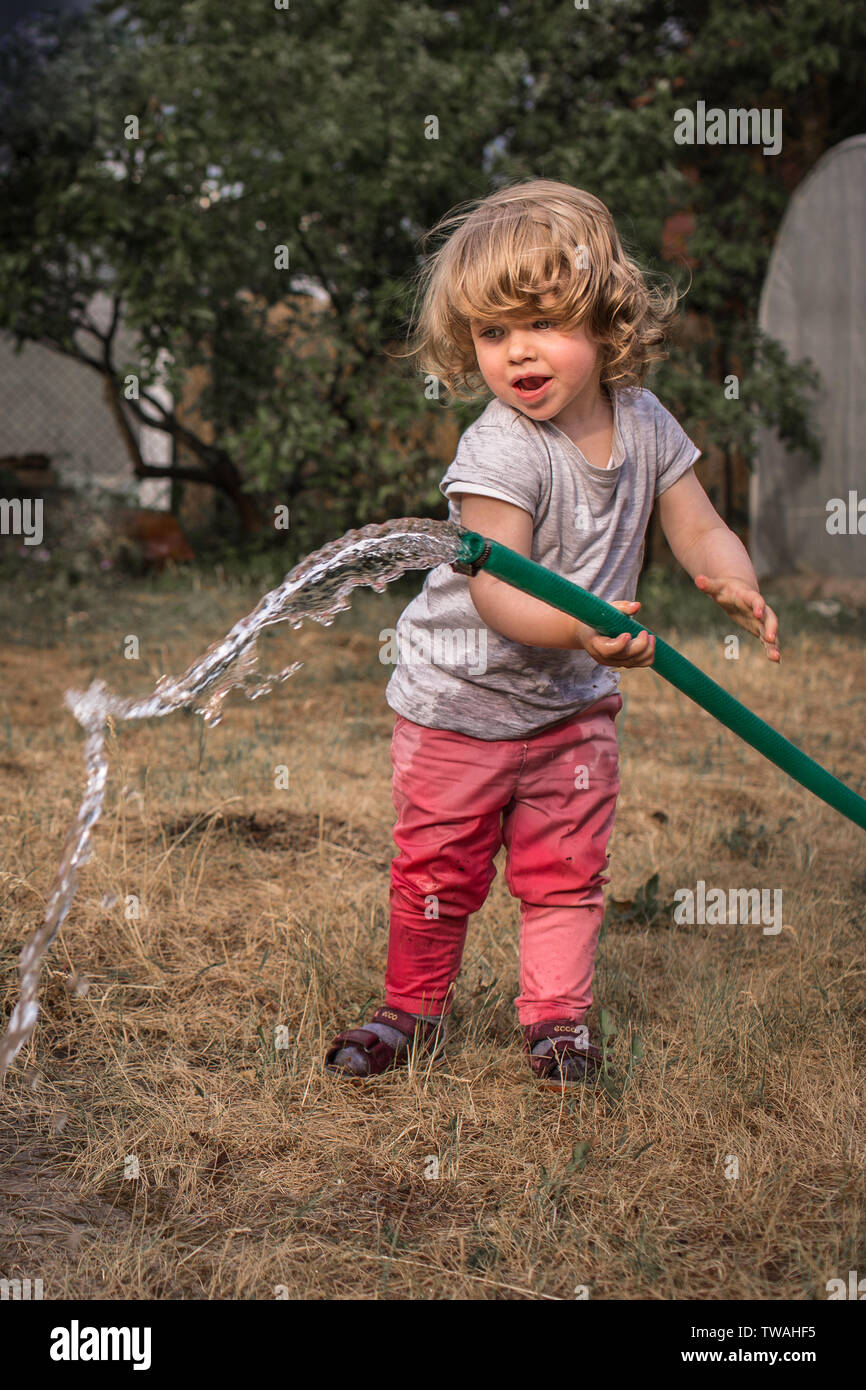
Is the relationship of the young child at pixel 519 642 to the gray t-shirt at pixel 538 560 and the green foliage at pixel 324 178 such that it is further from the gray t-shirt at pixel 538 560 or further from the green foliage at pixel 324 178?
the green foliage at pixel 324 178

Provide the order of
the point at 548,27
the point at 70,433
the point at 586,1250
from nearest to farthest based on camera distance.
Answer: the point at 586,1250 → the point at 548,27 → the point at 70,433

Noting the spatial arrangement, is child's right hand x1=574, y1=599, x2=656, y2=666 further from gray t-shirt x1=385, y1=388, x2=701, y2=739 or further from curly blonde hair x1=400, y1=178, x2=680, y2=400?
curly blonde hair x1=400, y1=178, x2=680, y2=400

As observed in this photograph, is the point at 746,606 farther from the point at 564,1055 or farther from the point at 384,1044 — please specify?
the point at 384,1044

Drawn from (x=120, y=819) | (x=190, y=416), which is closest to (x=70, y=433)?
(x=190, y=416)

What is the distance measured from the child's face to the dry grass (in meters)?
0.96

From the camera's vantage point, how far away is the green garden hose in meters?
1.53

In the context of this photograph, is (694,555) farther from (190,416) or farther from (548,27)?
(190,416)

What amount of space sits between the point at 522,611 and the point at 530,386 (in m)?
→ 0.39

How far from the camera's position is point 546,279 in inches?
70.2

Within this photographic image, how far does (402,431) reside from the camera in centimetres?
628

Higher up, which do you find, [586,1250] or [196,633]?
[196,633]

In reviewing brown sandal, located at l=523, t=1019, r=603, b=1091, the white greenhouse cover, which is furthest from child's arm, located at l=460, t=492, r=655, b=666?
the white greenhouse cover

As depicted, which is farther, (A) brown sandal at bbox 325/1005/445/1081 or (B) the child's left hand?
(A) brown sandal at bbox 325/1005/445/1081

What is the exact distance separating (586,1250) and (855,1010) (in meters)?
0.82
